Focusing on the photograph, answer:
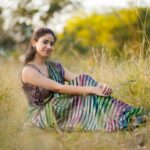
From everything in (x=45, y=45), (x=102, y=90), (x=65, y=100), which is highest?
(x=45, y=45)

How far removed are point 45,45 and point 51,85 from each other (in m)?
0.45

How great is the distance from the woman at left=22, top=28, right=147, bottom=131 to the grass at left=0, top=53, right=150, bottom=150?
174mm

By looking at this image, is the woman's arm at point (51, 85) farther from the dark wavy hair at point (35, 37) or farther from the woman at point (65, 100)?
the dark wavy hair at point (35, 37)

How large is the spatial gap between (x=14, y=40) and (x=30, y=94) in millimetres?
12286

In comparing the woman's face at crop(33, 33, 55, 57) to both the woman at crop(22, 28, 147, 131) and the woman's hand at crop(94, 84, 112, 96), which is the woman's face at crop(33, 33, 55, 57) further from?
the woman's hand at crop(94, 84, 112, 96)

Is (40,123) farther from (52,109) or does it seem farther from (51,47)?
(51,47)

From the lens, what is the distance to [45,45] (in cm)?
625

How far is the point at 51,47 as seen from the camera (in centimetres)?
626

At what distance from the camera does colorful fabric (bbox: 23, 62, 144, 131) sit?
575 centimetres

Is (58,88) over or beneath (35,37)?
beneath

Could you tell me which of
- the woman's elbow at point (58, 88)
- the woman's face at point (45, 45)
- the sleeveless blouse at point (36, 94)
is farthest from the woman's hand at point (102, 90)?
the woman's face at point (45, 45)

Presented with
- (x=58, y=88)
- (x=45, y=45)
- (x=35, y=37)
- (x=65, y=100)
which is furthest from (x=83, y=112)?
(x=35, y=37)

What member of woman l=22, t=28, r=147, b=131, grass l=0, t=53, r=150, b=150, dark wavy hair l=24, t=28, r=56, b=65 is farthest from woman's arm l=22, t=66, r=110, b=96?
grass l=0, t=53, r=150, b=150

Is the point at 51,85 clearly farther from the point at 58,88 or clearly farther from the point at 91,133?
the point at 91,133
